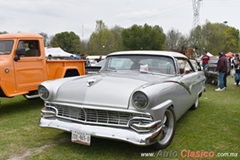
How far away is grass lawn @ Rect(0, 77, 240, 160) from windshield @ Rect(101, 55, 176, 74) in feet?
4.00

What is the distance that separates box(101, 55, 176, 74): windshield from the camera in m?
4.23

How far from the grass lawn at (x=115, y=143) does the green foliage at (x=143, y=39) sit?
5081cm

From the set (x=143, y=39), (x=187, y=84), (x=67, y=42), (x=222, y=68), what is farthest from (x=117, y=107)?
(x=67, y=42)

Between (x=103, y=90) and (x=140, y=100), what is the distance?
1.94 feet

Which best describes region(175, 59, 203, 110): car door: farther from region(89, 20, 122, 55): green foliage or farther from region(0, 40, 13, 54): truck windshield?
region(89, 20, 122, 55): green foliage

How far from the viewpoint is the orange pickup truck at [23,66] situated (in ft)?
17.5

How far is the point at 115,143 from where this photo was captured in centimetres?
361

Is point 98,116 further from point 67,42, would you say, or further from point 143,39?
point 67,42

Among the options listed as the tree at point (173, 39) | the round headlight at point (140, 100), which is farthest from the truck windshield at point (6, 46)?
the tree at point (173, 39)

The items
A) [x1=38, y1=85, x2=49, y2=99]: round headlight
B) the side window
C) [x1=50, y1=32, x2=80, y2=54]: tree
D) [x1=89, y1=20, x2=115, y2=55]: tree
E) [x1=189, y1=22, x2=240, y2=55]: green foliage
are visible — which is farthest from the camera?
[x1=50, y1=32, x2=80, y2=54]: tree

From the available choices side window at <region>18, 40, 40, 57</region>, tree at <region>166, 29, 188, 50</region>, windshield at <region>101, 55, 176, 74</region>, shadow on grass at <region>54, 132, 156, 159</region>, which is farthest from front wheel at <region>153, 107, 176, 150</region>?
tree at <region>166, 29, 188, 50</region>

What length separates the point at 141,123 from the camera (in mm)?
2920

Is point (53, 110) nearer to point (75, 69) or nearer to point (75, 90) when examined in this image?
point (75, 90)

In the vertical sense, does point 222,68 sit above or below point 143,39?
below
